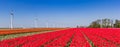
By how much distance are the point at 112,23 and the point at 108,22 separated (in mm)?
4933

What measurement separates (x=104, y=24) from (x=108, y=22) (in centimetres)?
Result: 292

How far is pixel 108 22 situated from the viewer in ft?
516

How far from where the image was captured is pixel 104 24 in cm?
→ 15712

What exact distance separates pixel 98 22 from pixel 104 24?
6705 millimetres

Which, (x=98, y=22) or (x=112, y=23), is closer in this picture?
(x=112, y=23)

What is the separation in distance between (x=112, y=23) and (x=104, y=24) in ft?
20.3

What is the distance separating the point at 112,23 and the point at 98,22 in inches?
497

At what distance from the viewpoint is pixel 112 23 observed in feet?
501
